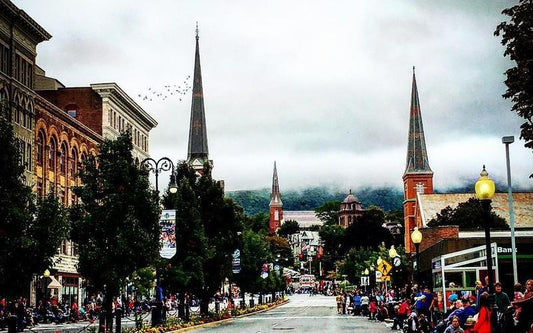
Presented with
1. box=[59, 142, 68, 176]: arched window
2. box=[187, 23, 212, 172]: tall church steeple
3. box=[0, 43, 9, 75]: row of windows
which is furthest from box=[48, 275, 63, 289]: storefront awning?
box=[187, 23, 212, 172]: tall church steeple

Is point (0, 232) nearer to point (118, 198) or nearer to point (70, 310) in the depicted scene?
point (118, 198)

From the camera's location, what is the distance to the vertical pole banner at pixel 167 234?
112 feet

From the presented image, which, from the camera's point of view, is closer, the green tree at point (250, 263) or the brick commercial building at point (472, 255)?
the brick commercial building at point (472, 255)

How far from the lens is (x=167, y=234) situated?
34406 mm

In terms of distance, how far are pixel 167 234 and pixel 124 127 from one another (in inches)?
2371

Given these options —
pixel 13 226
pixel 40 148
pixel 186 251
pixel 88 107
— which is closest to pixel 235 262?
pixel 186 251

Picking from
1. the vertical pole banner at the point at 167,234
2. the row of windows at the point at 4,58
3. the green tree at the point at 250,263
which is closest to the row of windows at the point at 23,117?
the row of windows at the point at 4,58

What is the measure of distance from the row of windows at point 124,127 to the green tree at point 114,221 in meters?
49.2

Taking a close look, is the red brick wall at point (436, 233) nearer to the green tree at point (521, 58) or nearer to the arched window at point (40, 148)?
the arched window at point (40, 148)

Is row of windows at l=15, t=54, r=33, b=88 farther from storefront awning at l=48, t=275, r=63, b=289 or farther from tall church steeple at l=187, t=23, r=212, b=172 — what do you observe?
tall church steeple at l=187, t=23, r=212, b=172

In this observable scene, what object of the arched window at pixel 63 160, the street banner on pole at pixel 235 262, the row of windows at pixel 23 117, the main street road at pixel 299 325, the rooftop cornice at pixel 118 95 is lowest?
the main street road at pixel 299 325

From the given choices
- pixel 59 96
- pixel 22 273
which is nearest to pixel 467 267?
pixel 22 273

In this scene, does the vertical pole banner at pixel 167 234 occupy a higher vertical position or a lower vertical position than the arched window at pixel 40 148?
lower

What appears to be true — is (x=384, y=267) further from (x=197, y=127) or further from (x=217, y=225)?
(x=197, y=127)
